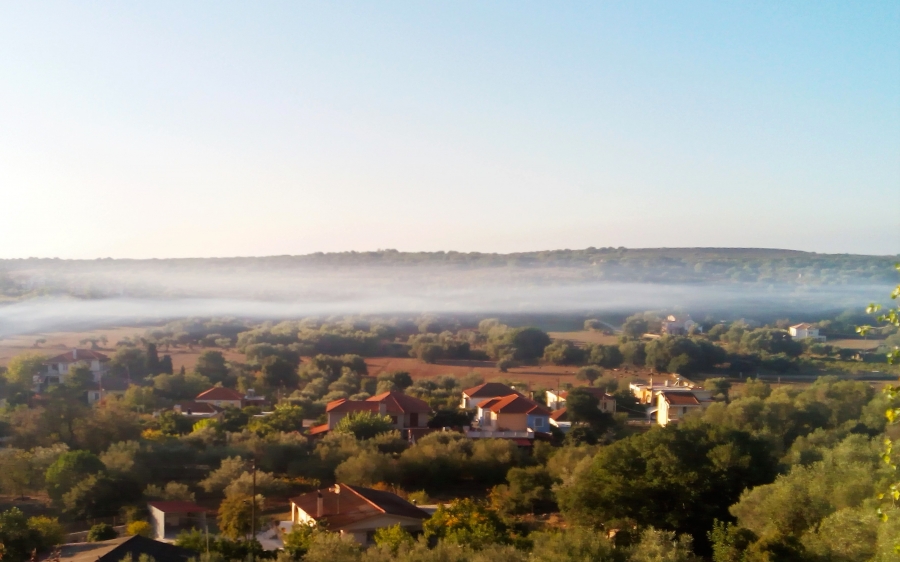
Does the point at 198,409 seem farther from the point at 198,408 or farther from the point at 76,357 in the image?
the point at 76,357

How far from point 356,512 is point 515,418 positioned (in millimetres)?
10093

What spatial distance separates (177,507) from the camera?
13406 mm

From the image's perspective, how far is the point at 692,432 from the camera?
13.7m

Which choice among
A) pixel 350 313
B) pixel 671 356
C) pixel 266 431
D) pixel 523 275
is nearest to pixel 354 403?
pixel 266 431

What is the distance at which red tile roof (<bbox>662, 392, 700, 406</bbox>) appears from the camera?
2403 centimetres

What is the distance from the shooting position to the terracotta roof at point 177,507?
13.2m

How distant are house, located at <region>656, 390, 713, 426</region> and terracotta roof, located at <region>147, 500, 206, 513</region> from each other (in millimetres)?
13753

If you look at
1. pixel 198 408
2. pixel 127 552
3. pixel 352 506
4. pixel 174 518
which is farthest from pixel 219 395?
pixel 127 552

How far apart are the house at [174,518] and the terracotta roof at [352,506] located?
1592mm

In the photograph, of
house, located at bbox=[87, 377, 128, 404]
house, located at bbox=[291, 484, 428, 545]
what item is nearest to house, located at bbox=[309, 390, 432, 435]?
house, located at bbox=[291, 484, 428, 545]

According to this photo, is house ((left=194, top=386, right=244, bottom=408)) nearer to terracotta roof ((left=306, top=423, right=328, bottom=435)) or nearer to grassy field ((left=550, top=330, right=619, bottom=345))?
terracotta roof ((left=306, top=423, right=328, bottom=435))

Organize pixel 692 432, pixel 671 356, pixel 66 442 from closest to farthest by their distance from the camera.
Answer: pixel 692 432
pixel 66 442
pixel 671 356

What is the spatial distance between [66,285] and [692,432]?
6434 centimetres

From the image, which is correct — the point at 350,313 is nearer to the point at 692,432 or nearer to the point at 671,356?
the point at 671,356
